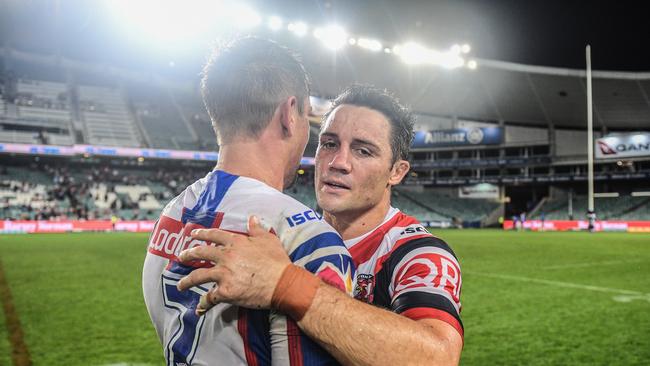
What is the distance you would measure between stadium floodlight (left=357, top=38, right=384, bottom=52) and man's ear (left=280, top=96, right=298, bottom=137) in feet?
142

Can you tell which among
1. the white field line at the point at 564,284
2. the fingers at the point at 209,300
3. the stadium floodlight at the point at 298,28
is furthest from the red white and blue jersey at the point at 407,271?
the stadium floodlight at the point at 298,28

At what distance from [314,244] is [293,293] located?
182mm

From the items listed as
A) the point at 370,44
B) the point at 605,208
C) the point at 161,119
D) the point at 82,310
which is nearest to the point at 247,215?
the point at 82,310

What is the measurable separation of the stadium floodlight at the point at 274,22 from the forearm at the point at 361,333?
39.7m

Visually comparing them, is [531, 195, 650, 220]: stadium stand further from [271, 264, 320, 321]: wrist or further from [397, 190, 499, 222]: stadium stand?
[271, 264, 320, 321]: wrist

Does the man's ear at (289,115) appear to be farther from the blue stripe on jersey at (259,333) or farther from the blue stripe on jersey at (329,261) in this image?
the blue stripe on jersey at (259,333)

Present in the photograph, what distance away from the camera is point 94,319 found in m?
7.27

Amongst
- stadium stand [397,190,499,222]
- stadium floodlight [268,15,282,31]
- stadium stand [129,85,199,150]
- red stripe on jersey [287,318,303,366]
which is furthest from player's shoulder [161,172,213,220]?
stadium stand [397,190,499,222]

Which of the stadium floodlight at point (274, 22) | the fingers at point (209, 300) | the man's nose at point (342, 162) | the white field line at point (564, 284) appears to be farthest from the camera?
the stadium floodlight at point (274, 22)

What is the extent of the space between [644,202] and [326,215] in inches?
2147

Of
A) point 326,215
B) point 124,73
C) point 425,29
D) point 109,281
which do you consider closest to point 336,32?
point 425,29

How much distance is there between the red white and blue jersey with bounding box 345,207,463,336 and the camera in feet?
6.17

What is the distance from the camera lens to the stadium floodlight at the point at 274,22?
38719 millimetres

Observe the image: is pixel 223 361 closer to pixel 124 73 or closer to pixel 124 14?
pixel 124 14
